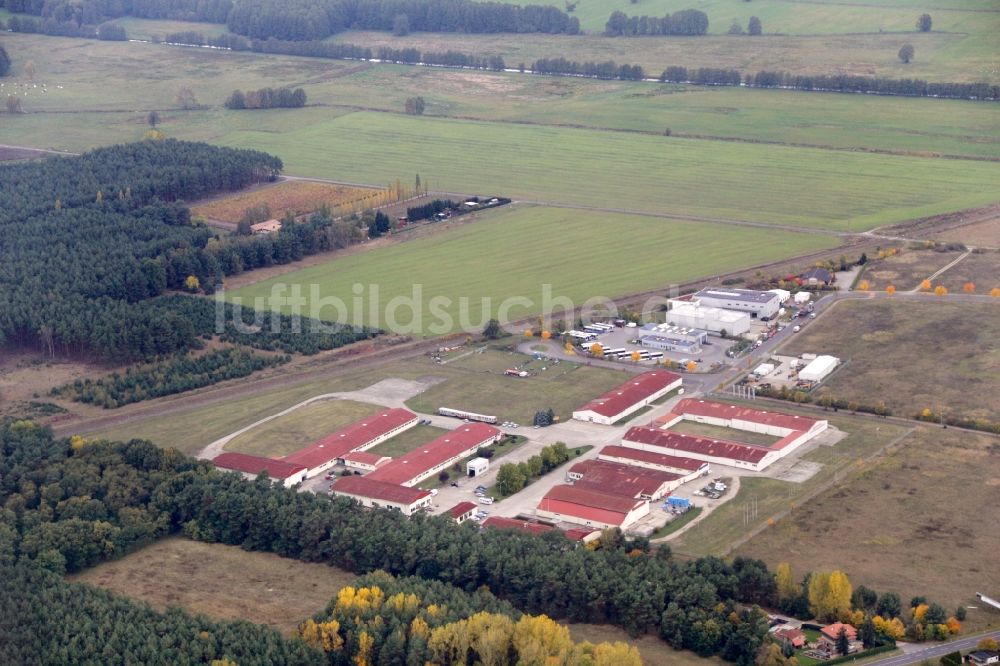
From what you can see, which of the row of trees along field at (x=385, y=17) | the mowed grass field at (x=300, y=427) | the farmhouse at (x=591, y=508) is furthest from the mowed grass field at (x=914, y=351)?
the row of trees along field at (x=385, y=17)

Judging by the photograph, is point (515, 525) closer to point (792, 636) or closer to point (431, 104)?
point (792, 636)

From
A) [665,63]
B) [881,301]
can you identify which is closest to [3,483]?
[881,301]

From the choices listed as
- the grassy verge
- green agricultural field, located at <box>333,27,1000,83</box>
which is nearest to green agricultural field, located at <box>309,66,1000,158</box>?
green agricultural field, located at <box>333,27,1000,83</box>

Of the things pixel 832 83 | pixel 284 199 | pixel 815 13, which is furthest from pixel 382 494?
pixel 815 13

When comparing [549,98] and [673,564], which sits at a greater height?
[549,98]

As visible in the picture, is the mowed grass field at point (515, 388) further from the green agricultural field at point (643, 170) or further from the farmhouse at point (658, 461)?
the green agricultural field at point (643, 170)

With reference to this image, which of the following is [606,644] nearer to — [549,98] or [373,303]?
[373,303]
